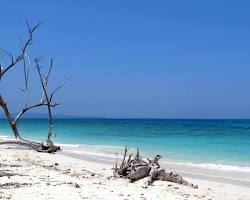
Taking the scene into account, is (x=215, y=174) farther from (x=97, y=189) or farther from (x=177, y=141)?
(x=177, y=141)

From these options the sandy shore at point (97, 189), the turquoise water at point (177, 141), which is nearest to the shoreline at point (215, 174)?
the sandy shore at point (97, 189)

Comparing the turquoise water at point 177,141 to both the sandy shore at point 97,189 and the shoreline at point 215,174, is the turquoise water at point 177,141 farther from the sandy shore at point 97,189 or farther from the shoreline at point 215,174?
the sandy shore at point 97,189

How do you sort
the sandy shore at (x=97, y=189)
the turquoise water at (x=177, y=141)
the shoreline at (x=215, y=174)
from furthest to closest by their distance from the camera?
the turquoise water at (x=177, y=141) → the shoreline at (x=215, y=174) → the sandy shore at (x=97, y=189)

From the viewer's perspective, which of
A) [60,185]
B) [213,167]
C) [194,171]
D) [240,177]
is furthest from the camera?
[213,167]

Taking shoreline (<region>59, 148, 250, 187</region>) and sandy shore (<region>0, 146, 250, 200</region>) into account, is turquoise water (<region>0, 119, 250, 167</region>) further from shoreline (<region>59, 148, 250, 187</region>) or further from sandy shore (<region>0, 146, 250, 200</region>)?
sandy shore (<region>0, 146, 250, 200</region>)

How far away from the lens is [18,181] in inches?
341

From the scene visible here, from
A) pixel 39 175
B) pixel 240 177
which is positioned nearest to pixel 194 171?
pixel 240 177

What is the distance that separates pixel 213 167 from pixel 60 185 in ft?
26.0

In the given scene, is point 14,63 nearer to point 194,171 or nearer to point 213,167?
point 194,171

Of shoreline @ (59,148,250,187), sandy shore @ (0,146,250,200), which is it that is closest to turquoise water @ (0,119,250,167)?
shoreline @ (59,148,250,187)

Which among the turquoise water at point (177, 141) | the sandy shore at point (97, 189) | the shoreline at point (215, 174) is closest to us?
the sandy shore at point (97, 189)

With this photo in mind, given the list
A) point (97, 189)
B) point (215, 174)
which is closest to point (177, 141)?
point (215, 174)

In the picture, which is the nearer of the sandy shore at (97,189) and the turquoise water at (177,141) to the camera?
the sandy shore at (97,189)

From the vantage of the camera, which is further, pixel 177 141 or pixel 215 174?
pixel 177 141
